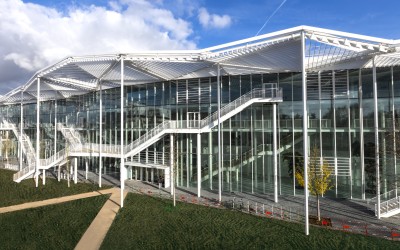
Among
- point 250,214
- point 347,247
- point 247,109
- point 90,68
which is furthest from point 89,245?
point 247,109

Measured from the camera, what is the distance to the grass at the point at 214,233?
1493 cm

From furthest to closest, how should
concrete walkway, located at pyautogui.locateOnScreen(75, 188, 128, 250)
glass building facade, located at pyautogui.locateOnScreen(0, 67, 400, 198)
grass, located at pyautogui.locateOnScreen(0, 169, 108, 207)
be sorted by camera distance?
grass, located at pyautogui.locateOnScreen(0, 169, 108, 207)
glass building facade, located at pyautogui.locateOnScreen(0, 67, 400, 198)
concrete walkway, located at pyautogui.locateOnScreen(75, 188, 128, 250)

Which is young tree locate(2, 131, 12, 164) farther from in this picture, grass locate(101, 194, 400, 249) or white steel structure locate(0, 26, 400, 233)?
grass locate(101, 194, 400, 249)

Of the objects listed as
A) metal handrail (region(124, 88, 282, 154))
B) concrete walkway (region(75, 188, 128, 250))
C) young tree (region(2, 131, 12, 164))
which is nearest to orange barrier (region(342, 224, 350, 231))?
metal handrail (region(124, 88, 282, 154))

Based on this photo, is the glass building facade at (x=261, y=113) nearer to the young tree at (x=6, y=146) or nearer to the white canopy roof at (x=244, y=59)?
the white canopy roof at (x=244, y=59)

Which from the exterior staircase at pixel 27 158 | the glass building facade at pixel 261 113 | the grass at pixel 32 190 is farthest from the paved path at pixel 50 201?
the exterior staircase at pixel 27 158

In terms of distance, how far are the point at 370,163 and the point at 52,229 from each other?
75.0ft

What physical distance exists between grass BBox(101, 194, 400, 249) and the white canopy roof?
33.6 feet

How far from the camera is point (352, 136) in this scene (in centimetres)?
2398

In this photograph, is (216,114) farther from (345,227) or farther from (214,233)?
(345,227)

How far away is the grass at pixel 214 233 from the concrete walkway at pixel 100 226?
0.45m

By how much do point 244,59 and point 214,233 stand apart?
11947 millimetres

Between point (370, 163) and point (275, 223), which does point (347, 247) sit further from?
point (370, 163)

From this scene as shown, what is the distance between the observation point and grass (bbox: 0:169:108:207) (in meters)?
25.0
